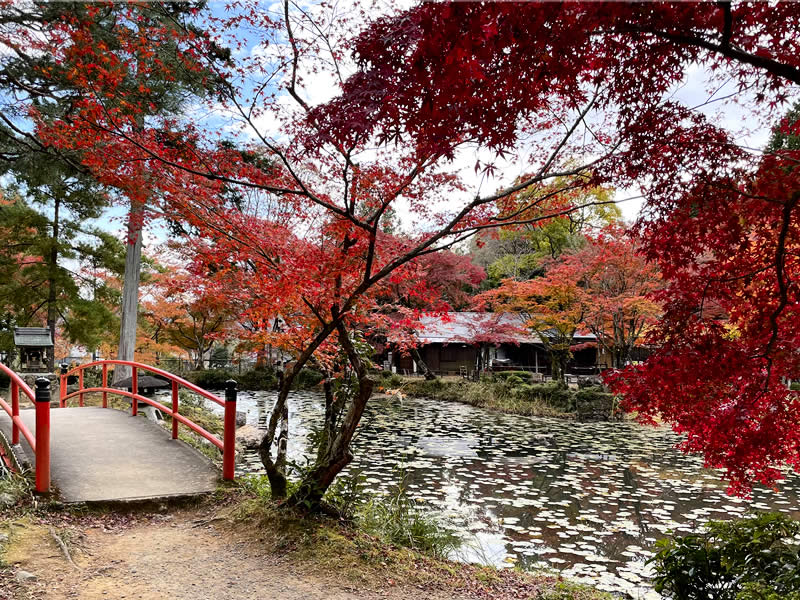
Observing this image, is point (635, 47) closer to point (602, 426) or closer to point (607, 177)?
point (607, 177)

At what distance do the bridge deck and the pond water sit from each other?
211 centimetres

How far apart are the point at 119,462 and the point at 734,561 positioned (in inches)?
203

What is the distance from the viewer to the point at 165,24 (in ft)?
27.0

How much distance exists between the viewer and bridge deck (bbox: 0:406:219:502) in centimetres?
440

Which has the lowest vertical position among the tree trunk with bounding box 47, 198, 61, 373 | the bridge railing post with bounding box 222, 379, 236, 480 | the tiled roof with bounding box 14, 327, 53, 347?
the bridge railing post with bounding box 222, 379, 236, 480

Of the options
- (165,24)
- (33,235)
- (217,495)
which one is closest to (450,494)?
(217,495)

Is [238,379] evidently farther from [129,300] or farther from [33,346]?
[129,300]

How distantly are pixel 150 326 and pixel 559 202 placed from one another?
18.7 m

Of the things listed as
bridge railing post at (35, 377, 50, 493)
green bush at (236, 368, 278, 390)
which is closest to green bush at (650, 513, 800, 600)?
bridge railing post at (35, 377, 50, 493)

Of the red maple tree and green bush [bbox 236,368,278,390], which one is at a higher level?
the red maple tree

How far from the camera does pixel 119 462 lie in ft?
16.6

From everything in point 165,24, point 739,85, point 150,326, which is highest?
point 165,24

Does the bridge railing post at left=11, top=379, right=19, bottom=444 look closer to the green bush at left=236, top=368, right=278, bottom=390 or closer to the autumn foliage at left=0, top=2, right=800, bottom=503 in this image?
the autumn foliage at left=0, top=2, right=800, bottom=503

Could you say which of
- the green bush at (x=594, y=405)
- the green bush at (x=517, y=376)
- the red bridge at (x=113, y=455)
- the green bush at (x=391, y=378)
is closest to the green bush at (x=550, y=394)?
the green bush at (x=594, y=405)
